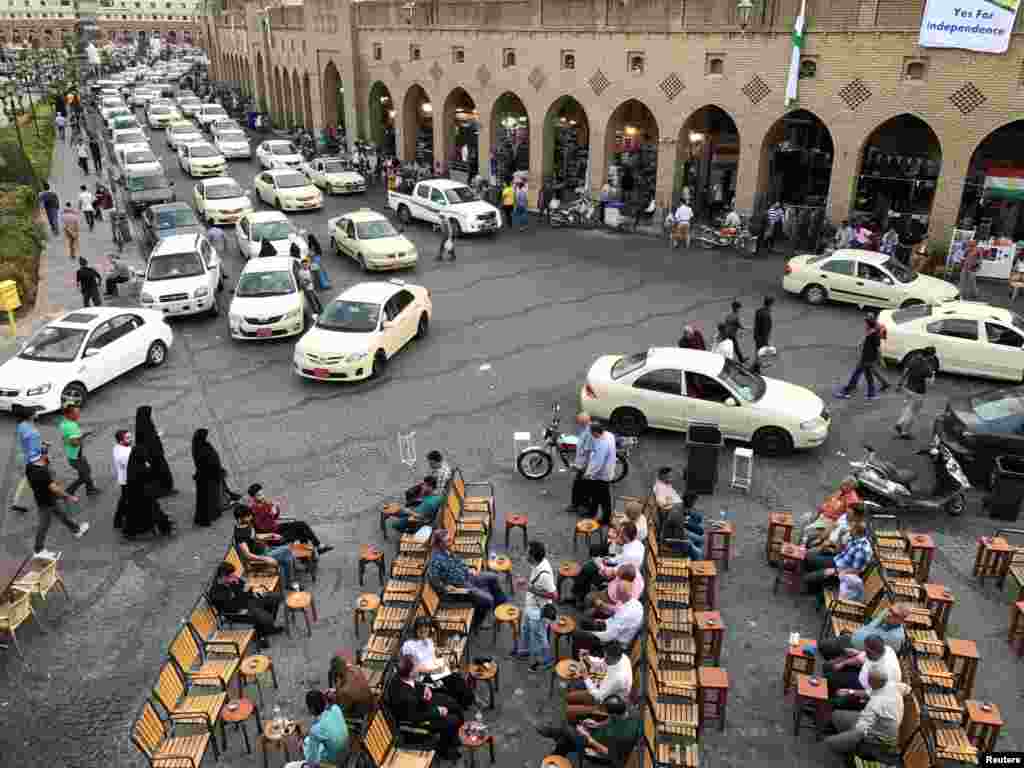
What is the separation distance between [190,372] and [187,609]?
7.80m

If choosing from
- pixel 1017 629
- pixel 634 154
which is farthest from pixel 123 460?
pixel 634 154

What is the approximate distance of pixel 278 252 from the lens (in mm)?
21688

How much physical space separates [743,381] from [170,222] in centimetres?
1830

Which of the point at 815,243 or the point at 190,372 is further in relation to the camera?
the point at 815,243

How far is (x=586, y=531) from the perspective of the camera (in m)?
10.6

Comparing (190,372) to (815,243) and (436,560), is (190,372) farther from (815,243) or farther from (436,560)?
(815,243)

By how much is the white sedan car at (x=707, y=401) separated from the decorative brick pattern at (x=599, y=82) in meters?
17.4

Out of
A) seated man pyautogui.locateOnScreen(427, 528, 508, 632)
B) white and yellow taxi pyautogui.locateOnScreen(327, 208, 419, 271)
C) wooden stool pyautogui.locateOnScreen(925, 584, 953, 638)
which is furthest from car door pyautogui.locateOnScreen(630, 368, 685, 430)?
white and yellow taxi pyautogui.locateOnScreen(327, 208, 419, 271)

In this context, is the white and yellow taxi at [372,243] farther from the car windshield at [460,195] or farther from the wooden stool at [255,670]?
the wooden stool at [255,670]

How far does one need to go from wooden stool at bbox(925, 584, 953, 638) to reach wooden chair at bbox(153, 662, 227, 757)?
756 cm

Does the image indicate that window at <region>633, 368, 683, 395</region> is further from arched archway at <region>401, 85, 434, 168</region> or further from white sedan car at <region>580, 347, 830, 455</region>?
arched archway at <region>401, 85, 434, 168</region>

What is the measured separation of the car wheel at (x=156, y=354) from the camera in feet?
54.1

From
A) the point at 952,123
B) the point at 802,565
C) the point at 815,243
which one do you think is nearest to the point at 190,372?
the point at 802,565

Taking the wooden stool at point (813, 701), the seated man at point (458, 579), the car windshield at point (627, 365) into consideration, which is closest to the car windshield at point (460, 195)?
the car windshield at point (627, 365)
